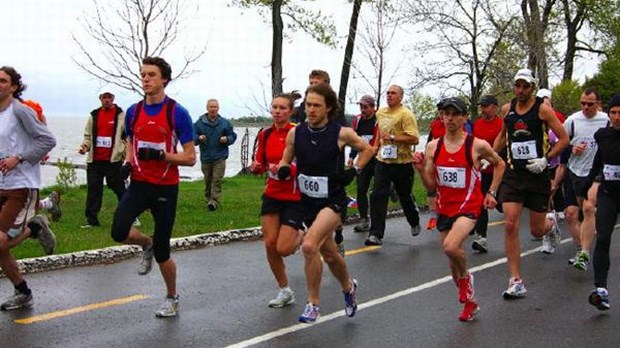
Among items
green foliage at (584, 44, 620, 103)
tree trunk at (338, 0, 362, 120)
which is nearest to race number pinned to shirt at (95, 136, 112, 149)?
tree trunk at (338, 0, 362, 120)

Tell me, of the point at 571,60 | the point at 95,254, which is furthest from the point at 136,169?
the point at 571,60

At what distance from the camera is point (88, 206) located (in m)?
11.8

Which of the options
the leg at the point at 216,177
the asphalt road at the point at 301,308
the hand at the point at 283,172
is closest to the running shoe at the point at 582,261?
the asphalt road at the point at 301,308

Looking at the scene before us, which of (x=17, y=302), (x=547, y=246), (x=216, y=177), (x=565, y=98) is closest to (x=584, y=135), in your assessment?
(x=547, y=246)

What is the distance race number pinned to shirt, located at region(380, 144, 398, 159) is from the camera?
433 inches

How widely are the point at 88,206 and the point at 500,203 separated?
6156 mm

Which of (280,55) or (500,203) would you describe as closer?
(500,203)

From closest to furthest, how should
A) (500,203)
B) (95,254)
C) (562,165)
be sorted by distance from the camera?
(500,203) → (95,254) → (562,165)

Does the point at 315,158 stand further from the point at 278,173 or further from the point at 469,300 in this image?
the point at 469,300

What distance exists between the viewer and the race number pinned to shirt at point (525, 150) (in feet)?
26.8

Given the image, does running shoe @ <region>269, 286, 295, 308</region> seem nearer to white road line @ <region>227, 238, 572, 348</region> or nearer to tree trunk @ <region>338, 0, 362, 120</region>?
white road line @ <region>227, 238, 572, 348</region>

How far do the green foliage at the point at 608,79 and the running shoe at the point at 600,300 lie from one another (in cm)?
3398

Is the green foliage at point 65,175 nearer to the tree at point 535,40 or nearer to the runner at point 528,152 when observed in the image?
the runner at point 528,152

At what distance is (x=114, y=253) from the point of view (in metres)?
9.42
